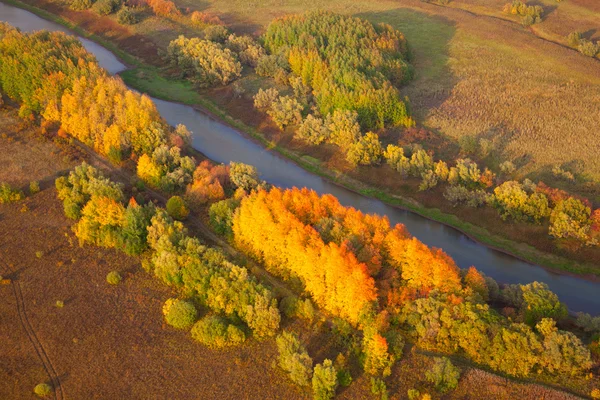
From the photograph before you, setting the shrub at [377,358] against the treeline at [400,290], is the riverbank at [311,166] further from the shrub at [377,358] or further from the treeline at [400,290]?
the shrub at [377,358]

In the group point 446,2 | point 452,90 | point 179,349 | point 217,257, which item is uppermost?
point 446,2

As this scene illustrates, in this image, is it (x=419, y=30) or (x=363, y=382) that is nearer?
(x=363, y=382)

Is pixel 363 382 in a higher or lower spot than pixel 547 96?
lower

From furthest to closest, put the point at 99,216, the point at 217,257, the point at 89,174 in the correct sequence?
the point at 89,174
the point at 99,216
the point at 217,257

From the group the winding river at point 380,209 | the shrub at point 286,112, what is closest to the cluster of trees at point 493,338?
the winding river at point 380,209

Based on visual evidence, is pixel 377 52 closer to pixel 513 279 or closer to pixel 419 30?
pixel 419 30

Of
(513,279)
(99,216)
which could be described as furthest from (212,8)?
(513,279)

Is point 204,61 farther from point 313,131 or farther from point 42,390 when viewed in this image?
point 42,390

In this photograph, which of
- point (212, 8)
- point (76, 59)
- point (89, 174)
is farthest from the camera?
point (212, 8)

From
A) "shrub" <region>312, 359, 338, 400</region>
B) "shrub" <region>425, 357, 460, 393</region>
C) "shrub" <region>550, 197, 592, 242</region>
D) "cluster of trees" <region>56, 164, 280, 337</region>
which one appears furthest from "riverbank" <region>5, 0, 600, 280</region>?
"shrub" <region>312, 359, 338, 400</region>
